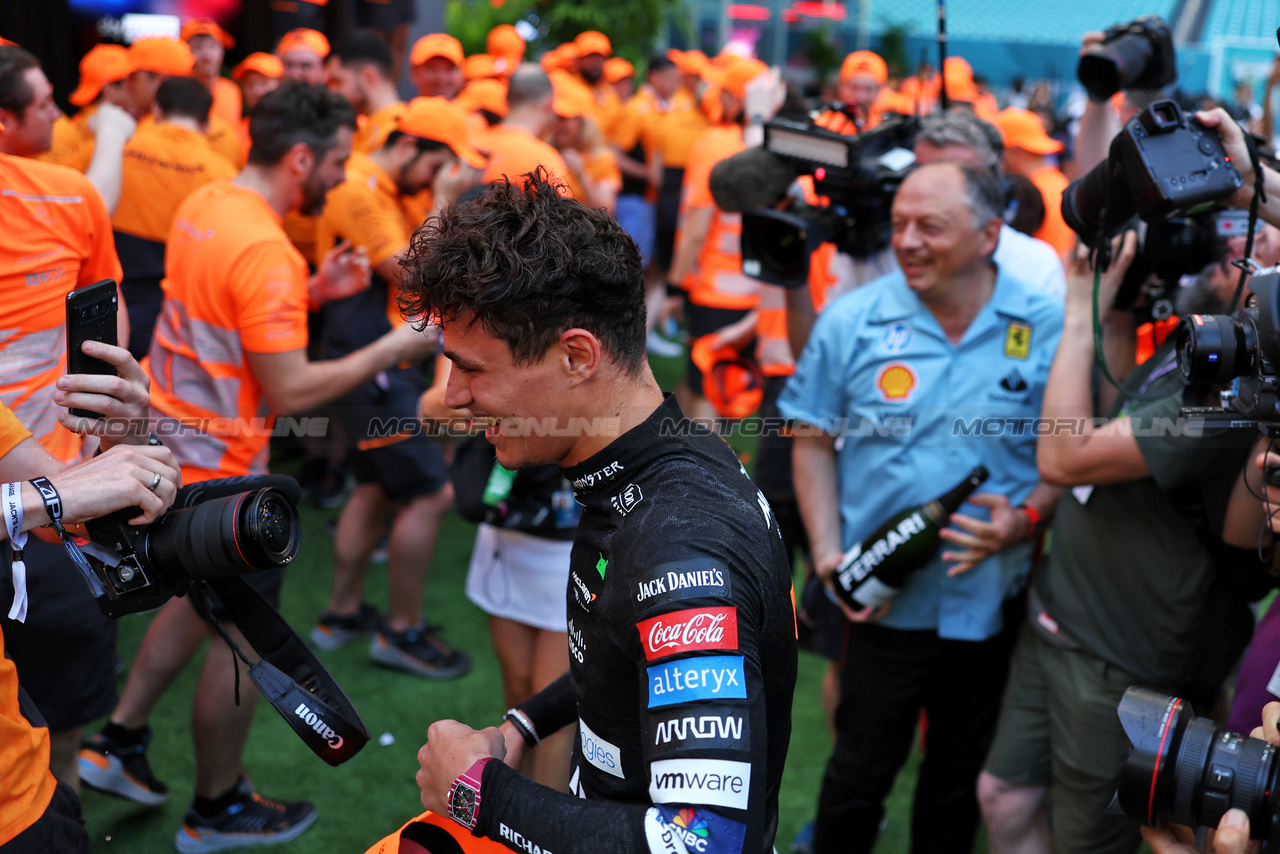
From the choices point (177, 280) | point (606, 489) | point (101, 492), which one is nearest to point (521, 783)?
point (606, 489)

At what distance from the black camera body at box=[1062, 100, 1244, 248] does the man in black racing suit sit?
1190 mm

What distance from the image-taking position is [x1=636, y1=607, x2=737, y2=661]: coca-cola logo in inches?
50.5

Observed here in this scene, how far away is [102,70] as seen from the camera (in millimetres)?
5207

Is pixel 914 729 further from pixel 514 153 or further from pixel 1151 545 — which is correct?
pixel 514 153

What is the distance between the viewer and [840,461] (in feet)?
9.73

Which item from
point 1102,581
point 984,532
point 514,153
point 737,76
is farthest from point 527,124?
point 1102,581

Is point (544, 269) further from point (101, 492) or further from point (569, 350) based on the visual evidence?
point (101, 492)

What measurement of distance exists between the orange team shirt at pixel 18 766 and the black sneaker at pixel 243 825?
1.45 metres

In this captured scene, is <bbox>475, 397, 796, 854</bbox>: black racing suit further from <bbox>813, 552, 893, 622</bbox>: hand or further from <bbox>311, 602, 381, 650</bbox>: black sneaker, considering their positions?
<bbox>311, 602, 381, 650</bbox>: black sneaker

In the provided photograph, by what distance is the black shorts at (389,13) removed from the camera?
33.9 feet

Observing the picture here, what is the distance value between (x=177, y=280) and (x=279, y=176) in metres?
0.45

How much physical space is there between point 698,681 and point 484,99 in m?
6.35

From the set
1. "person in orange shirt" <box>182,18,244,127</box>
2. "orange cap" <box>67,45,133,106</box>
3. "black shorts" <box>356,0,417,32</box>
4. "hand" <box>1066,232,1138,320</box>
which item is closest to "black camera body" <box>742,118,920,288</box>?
"hand" <box>1066,232,1138,320</box>

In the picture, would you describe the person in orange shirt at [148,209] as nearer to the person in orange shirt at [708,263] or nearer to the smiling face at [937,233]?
the person in orange shirt at [708,263]
